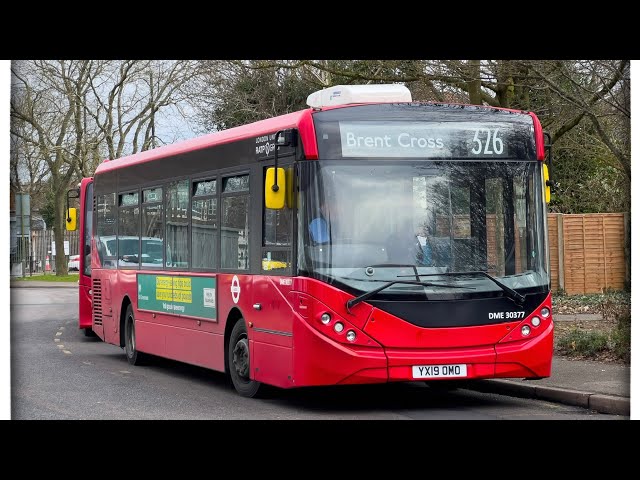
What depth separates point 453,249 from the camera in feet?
38.9

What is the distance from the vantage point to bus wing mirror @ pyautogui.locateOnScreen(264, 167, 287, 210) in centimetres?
1201

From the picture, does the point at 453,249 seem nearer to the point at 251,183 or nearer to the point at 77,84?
the point at 251,183

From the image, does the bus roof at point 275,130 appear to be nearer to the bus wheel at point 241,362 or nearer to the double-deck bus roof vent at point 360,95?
the double-deck bus roof vent at point 360,95

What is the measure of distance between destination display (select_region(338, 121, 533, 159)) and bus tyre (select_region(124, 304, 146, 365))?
7065 millimetres

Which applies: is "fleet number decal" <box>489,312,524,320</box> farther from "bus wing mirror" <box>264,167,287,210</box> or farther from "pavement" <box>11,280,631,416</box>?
"bus wing mirror" <box>264,167,287,210</box>

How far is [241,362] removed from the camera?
13.6m

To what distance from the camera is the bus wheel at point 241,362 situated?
1334 cm

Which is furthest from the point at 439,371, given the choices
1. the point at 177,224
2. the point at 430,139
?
the point at 177,224

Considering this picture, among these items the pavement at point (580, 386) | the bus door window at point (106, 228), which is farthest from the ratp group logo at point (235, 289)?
the bus door window at point (106, 228)

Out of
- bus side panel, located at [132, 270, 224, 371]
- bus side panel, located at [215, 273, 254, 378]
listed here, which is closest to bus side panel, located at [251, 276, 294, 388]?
bus side panel, located at [215, 273, 254, 378]

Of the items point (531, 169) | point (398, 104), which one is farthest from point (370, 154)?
point (531, 169)

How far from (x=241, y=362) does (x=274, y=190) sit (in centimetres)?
246

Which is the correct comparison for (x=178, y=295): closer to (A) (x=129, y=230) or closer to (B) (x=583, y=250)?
(A) (x=129, y=230)

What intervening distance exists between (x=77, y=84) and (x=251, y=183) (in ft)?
112
